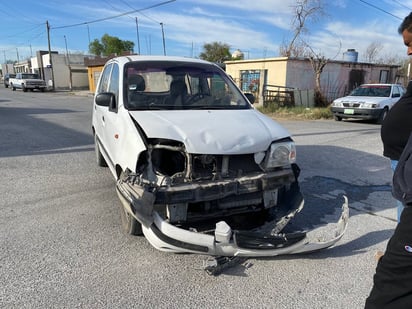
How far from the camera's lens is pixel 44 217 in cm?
396

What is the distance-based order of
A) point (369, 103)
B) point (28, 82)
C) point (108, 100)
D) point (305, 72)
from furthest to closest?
point (28, 82), point (305, 72), point (369, 103), point (108, 100)

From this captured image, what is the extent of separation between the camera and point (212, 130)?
309 cm

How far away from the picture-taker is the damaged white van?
8.90ft

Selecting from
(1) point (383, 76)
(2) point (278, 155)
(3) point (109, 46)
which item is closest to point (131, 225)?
(2) point (278, 155)

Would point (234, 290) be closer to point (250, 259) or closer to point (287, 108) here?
point (250, 259)

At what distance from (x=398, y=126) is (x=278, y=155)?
1058mm

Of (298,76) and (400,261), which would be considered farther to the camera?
(298,76)

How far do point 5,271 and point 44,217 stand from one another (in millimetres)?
1147

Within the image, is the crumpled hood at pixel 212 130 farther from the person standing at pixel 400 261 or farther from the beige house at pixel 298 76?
the beige house at pixel 298 76

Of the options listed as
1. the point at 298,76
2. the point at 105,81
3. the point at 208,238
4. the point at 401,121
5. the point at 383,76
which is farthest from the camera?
the point at 383,76

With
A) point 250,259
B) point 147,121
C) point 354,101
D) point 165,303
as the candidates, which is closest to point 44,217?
point 147,121

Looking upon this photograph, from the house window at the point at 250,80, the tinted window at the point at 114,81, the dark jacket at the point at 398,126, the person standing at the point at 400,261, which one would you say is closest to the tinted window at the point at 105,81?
the tinted window at the point at 114,81

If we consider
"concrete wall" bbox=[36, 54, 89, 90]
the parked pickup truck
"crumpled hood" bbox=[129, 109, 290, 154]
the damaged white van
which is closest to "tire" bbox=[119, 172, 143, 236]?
the damaged white van

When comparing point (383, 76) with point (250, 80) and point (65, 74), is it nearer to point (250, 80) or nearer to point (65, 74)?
point (250, 80)
